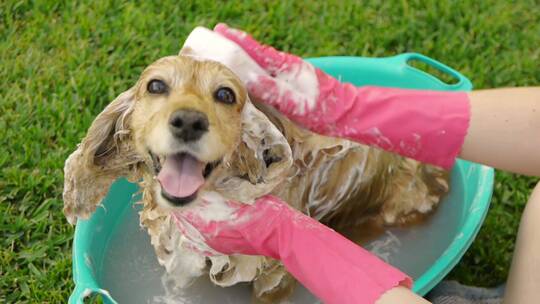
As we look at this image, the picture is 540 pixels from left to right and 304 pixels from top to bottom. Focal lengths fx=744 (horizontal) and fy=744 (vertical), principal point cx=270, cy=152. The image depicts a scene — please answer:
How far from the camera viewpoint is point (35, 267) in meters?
2.69

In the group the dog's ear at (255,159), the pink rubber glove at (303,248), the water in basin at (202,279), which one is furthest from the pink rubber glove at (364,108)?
the water in basin at (202,279)

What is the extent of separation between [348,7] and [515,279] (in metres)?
1.74

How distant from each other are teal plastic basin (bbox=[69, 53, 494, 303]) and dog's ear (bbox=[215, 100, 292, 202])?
50cm

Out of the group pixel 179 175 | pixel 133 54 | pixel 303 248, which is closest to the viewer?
pixel 179 175

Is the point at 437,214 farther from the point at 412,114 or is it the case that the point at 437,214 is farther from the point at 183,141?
the point at 183,141

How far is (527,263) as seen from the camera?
2.24 metres

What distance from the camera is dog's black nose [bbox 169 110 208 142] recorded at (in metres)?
1.74

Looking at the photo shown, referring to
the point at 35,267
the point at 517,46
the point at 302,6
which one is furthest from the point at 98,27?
the point at 517,46

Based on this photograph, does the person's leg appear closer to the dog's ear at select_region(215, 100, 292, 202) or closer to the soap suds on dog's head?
the dog's ear at select_region(215, 100, 292, 202)

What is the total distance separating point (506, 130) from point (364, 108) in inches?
16.3

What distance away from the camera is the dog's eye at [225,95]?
192cm

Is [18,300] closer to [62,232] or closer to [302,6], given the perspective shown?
[62,232]

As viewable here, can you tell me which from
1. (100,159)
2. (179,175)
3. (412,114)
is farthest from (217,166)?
(412,114)

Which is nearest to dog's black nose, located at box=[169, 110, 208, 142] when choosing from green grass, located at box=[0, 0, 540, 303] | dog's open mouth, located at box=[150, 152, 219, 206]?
dog's open mouth, located at box=[150, 152, 219, 206]
